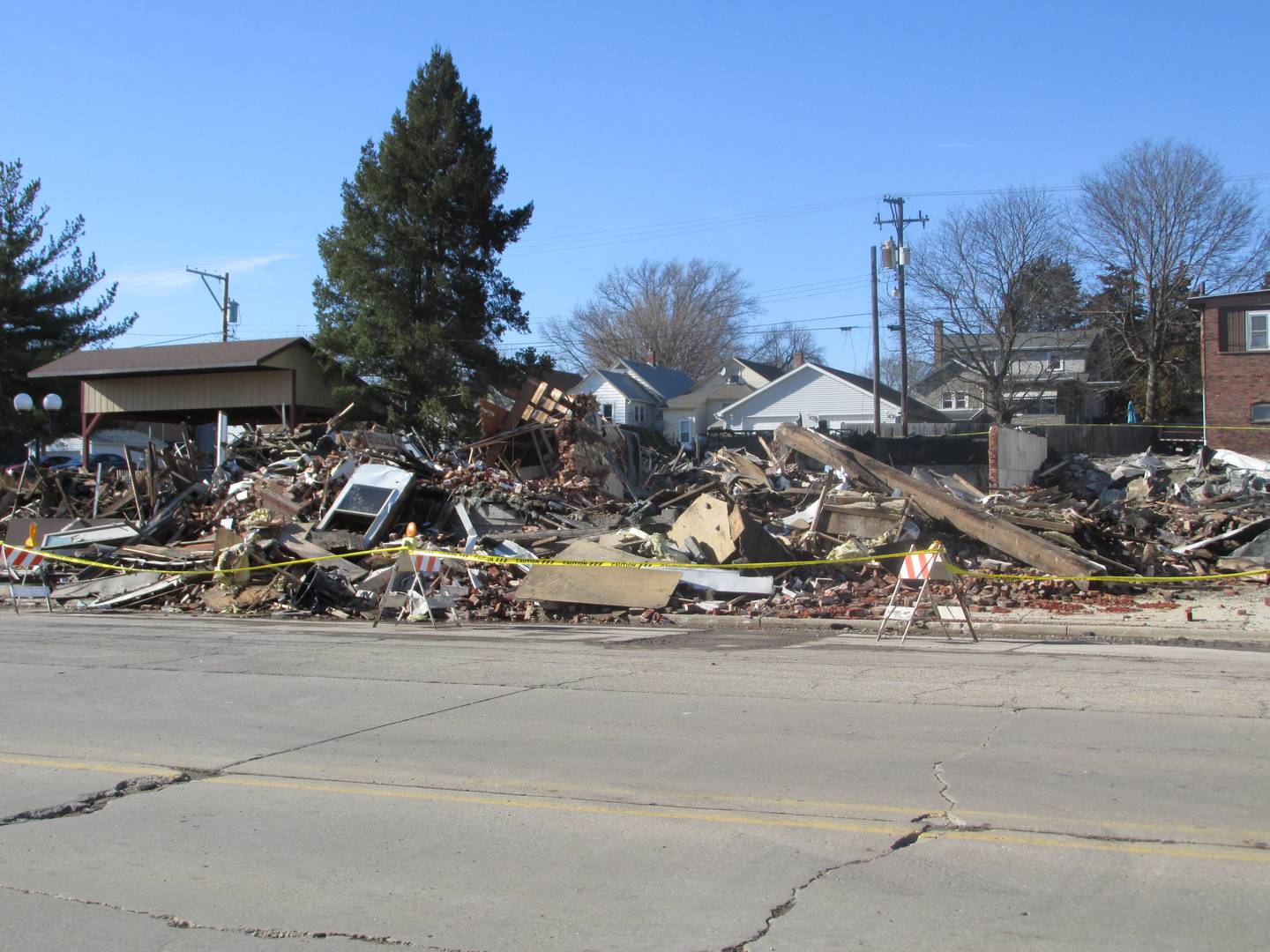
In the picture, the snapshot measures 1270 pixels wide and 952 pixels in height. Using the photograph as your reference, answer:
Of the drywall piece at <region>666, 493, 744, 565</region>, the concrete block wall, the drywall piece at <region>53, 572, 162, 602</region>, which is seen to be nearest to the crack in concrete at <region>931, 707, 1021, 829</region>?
the drywall piece at <region>666, 493, 744, 565</region>

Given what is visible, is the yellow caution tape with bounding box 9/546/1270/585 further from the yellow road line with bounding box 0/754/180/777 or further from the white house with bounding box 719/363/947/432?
the white house with bounding box 719/363/947/432

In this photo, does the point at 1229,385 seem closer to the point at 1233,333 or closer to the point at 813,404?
the point at 1233,333

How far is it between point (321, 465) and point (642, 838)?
18.9 metres

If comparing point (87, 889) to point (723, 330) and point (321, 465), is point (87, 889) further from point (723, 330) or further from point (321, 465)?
point (723, 330)

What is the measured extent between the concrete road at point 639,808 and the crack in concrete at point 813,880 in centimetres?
2

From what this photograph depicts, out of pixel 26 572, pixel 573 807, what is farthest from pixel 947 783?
pixel 26 572

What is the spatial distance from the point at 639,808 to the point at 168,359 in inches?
1200

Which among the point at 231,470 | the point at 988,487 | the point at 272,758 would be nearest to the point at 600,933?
the point at 272,758

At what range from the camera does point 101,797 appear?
6.54 metres

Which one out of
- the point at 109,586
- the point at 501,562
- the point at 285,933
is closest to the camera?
the point at 285,933

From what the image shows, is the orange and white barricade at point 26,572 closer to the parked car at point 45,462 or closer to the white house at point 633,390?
the parked car at point 45,462

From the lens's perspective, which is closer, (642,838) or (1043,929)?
(1043,929)

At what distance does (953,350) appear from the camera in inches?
2083

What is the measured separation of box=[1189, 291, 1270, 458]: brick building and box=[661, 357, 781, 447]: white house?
26207 mm
